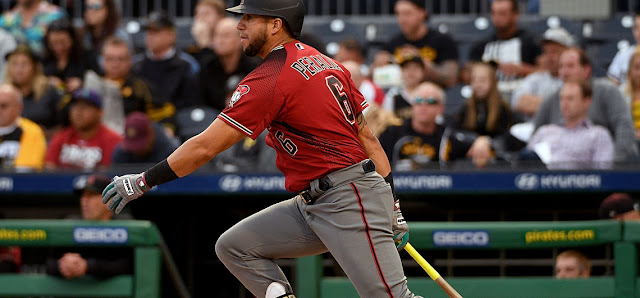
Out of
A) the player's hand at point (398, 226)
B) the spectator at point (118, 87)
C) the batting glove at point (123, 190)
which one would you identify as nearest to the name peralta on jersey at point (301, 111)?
the player's hand at point (398, 226)

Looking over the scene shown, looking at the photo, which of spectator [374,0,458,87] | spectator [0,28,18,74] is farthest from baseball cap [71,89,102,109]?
spectator [374,0,458,87]

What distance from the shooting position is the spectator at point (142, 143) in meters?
6.99

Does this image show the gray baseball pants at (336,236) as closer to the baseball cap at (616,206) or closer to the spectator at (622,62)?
the baseball cap at (616,206)

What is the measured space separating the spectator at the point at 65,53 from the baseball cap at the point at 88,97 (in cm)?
127

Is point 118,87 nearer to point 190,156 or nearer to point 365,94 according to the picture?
point 365,94

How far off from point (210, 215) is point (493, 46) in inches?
132

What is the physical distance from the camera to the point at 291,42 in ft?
13.3

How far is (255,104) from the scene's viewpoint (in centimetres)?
380

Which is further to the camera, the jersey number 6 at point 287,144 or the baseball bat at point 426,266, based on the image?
the baseball bat at point 426,266

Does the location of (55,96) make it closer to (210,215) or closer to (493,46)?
(210,215)

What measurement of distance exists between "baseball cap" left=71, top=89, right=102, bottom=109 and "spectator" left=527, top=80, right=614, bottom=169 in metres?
3.37

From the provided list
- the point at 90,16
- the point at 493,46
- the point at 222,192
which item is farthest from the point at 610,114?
the point at 90,16

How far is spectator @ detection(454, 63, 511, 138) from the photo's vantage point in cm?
742

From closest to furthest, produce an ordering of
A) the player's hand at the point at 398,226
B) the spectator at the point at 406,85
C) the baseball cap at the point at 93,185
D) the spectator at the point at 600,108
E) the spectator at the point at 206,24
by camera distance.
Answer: the player's hand at the point at 398,226, the baseball cap at the point at 93,185, the spectator at the point at 600,108, the spectator at the point at 406,85, the spectator at the point at 206,24
